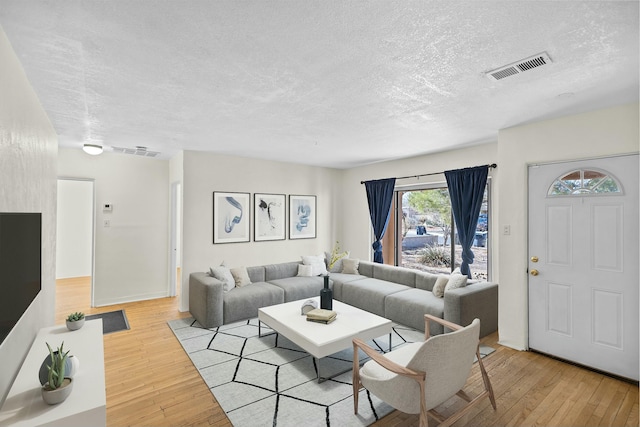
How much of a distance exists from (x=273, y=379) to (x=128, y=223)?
3.97m

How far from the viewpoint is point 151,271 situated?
5434mm

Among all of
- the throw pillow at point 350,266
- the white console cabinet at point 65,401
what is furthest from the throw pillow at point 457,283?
the white console cabinet at point 65,401

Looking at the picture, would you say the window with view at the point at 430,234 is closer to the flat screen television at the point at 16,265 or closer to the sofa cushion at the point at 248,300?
the sofa cushion at the point at 248,300

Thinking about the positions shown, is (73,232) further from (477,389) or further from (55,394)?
(477,389)

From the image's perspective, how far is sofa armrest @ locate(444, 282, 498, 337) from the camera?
3535 mm

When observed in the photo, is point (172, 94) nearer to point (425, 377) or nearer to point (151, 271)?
point (425, 377)

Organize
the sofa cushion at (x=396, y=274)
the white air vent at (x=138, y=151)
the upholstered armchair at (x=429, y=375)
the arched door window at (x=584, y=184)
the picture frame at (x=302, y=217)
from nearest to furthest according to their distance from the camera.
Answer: the upholstered armchair at (x=429, y=375), the arched door window at (x=584, y=184), the white air vent at (x=138, y=151), the sofa cushion at (x=396, y=274), the picture frame at (x=302, y=217)

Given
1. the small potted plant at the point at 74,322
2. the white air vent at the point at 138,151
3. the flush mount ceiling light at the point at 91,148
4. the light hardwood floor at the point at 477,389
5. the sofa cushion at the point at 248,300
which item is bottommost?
the light hardwood floor at the point at 477,389

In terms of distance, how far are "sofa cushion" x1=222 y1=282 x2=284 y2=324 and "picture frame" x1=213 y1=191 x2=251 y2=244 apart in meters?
0.97

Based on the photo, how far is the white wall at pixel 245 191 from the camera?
15.7 ft

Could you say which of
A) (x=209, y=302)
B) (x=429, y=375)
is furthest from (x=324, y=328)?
(x=209, y=302)

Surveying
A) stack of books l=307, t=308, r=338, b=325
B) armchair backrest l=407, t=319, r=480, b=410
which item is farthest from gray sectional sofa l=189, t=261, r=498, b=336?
armchair backrest l=407, t=319, r=480, b=410

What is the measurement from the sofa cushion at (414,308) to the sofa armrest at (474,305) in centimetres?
18

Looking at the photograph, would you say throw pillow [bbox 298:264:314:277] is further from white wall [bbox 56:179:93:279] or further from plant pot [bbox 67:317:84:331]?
white wall [bbox 56:179:93:279]
